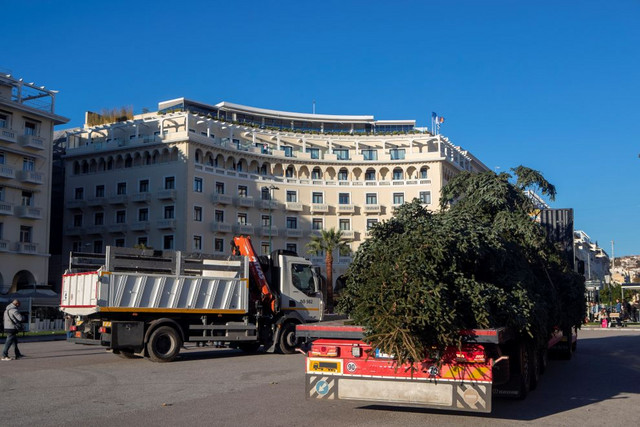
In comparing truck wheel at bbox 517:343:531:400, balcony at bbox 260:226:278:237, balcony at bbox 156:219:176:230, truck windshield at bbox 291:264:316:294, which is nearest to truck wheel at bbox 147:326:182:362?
truck windshield at bbox 291:264:316:294

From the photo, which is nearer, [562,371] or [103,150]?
[562,371]

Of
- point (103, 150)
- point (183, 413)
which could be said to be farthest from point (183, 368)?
point (103, 150)

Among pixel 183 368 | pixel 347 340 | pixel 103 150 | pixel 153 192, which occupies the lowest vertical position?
pixel 183 368

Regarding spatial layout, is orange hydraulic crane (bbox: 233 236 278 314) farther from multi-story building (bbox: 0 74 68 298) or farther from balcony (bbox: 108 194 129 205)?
balcony (bbox: 108 194 129 205)

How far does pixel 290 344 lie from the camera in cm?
1953

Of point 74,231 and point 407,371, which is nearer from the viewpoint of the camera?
point 407,371

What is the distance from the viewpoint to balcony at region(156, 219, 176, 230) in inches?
2320

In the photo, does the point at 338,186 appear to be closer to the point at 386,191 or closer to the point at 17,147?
the point at 386,191

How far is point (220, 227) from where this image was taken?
61.7 meters

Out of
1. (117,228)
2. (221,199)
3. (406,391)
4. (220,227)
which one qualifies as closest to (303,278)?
(406,391)

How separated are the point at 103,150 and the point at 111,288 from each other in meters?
51.2

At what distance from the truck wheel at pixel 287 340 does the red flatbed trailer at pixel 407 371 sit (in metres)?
9.71

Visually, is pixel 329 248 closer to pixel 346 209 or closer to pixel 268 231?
pixel 268 231

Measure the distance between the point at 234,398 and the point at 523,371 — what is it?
4.63m
